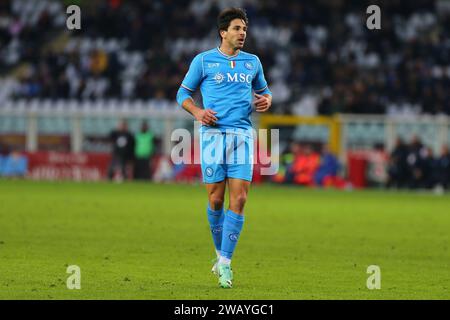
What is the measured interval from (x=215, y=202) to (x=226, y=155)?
1.70 ft

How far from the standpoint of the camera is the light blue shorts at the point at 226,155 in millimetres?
10297

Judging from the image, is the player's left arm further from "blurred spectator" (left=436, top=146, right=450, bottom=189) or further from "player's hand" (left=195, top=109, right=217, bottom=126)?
"blurred spectator" (left=436, top=146, right=450, bottom=189)

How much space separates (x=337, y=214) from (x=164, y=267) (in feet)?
32.1

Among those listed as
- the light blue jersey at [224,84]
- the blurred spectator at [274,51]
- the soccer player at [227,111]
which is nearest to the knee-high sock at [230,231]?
the soccer player at [227,111]

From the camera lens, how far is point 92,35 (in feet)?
137

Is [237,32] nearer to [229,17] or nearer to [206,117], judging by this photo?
[229,17]

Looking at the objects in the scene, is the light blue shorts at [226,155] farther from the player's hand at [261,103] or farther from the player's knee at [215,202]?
the player's hand at [261,103]

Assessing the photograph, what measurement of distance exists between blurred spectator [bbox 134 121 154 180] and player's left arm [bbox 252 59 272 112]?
22904 mm

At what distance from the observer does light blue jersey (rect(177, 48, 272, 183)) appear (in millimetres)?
10328

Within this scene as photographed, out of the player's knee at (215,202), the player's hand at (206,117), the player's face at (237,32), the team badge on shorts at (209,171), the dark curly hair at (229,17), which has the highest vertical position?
the dark curly hair at (229,17)

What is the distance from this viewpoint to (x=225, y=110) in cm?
1039

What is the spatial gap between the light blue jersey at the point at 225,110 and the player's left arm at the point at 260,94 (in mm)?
97
